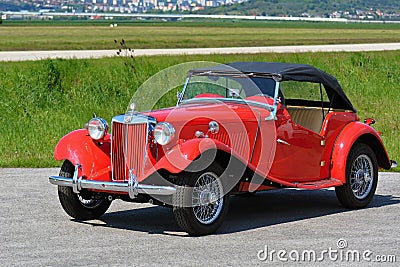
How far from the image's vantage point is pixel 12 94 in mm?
20297

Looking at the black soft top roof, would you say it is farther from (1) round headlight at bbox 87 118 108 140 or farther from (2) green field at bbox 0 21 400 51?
(2) green field at bbox 0 21 400 51

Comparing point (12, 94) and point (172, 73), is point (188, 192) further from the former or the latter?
point (12, 94)

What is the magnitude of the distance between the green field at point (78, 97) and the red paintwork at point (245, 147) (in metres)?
4.43

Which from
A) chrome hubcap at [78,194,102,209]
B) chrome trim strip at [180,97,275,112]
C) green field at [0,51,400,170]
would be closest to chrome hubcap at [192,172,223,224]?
chrome trim strip at [180,97,275,112]

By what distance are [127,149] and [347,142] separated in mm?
2699

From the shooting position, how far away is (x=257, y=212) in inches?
366

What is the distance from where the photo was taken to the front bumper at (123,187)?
24.8 ft

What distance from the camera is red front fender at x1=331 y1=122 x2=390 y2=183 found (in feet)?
30.5

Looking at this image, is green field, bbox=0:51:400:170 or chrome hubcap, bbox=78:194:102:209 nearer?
chrome hubcap, bbox=78:194:102:209

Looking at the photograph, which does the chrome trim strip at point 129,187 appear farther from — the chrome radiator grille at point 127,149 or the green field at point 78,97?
the green field at point 78,97

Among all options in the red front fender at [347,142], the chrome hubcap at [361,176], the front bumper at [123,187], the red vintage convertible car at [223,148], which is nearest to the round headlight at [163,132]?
the red vintage convertible car at [223,148]

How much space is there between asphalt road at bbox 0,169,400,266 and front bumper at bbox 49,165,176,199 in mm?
443

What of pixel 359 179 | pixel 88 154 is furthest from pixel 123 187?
pixel 359 179

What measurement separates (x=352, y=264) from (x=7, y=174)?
655 centimetres
